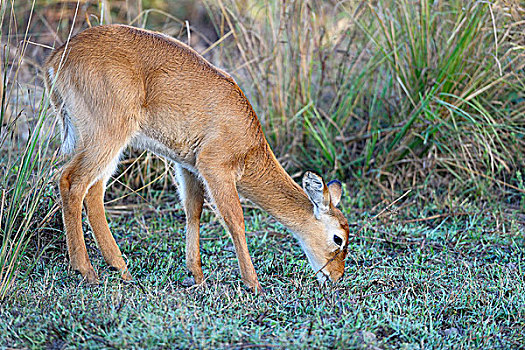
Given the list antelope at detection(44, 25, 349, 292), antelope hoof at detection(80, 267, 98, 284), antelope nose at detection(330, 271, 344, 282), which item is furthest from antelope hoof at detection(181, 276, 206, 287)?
antelope nose at detection(330, 271, 344, 282)

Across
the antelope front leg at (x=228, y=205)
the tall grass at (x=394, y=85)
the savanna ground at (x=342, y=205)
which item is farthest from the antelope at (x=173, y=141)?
the tall grass at (x=394, y=85)

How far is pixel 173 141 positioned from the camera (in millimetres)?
4426

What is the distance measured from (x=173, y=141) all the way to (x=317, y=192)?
3.52 ft

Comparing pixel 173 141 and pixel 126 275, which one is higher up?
pixel 173 141

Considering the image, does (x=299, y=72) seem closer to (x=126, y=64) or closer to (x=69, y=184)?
(x=126, y=64)

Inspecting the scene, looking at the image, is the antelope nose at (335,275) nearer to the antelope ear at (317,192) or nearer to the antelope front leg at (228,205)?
the antelope ear at (317,192)

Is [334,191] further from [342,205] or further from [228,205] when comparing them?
[342,205]

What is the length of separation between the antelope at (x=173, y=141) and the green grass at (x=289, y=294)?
0.22 metres

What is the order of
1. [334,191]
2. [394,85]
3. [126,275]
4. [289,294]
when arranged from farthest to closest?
[394,85] → [334,191] → [126,275] → [289,294]

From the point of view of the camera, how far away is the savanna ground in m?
3.39

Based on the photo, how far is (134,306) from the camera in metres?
3.48

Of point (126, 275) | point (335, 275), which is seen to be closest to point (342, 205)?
point (335, 275)

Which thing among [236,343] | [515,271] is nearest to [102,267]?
[236,343]

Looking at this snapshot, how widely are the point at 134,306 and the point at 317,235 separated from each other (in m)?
1.62
